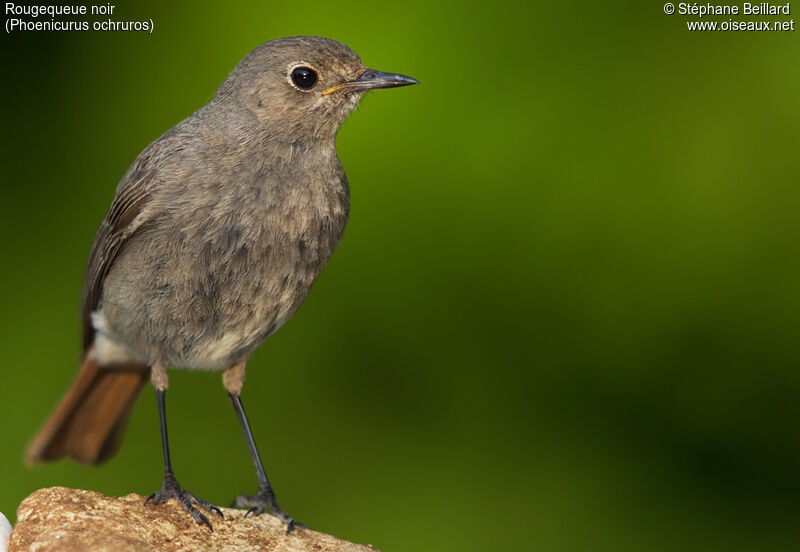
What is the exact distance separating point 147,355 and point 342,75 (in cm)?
148

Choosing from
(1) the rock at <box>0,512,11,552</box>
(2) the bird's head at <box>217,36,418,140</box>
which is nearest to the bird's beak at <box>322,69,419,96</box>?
(2) the bird's head at <box>217,36,418,140</box>

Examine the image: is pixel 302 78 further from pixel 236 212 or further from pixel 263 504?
Result: pixel 263 504

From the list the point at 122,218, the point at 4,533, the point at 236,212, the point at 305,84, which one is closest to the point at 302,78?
the point at 305,84

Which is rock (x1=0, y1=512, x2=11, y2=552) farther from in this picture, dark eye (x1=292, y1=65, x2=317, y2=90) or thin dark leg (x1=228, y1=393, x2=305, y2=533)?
dark eye (x1=292, y1=65, x2=317, y2=90)

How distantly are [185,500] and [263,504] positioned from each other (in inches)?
20.1

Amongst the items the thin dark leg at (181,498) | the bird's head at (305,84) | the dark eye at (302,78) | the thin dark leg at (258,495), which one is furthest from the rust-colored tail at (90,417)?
the dark eye at (302,78)

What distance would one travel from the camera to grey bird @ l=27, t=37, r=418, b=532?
3.92m

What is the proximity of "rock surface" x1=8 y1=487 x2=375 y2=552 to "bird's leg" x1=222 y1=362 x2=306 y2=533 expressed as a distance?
10 centimetres

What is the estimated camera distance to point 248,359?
190 inches

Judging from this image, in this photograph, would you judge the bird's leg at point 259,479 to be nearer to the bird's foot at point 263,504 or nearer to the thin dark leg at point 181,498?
A: the bird's foot at point 263,504

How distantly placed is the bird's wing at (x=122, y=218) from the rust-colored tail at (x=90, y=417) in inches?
22.0

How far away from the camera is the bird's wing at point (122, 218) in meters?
4.11

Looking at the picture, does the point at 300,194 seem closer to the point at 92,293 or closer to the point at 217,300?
the point at 217,300

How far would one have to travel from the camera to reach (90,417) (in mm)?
4988
